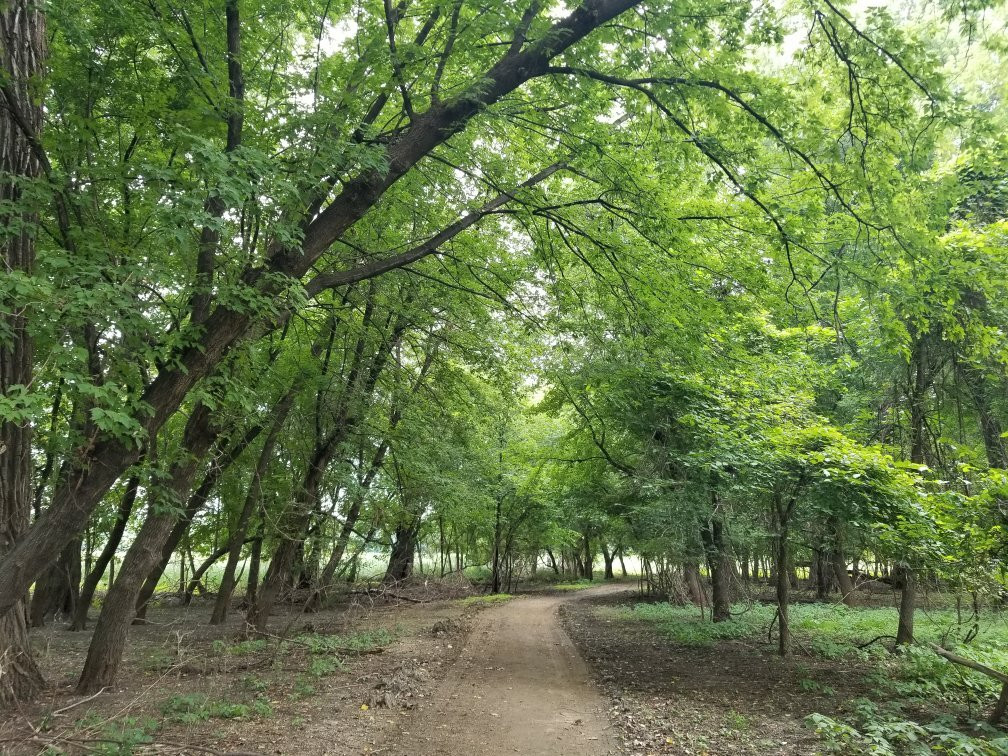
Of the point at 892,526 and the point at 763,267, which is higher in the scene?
the point at 763,267

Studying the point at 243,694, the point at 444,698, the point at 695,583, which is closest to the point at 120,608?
Result: the point at 243,694

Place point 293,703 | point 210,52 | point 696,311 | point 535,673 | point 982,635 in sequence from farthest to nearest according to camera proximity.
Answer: point 982,635 < point 535,673 < point 696,311 < point 293,703 < point 210,52

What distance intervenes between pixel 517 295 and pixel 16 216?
5412 millimetres

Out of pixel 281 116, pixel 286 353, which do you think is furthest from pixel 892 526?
pixel 286 353

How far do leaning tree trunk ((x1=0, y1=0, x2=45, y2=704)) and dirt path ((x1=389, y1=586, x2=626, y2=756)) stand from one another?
398 centimetres

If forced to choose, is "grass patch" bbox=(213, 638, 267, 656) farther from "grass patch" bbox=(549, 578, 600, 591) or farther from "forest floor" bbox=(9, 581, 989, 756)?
"grass patch" bbox=(549, 578, 600, 591)

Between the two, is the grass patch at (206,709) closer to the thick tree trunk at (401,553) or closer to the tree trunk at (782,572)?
the tree trunk at (782,572)

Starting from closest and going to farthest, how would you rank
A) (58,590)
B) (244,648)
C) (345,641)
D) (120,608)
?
(120,608)
(244,648)
(345,641)
(58,590)

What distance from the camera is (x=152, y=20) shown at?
462 centimetres

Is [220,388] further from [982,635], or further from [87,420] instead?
[982,635]

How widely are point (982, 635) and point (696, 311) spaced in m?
8.46

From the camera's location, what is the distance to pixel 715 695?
24.3ft

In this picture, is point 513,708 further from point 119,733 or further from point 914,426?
point 914,426

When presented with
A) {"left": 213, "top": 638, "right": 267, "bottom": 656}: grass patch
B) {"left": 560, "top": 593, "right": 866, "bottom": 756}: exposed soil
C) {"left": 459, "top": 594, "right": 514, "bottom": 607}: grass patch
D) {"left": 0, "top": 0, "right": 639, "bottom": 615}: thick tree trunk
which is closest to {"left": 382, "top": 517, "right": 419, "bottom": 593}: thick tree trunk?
{"left": 459, "top": 594, "right": 514, "bottom": 607}: grass patch
